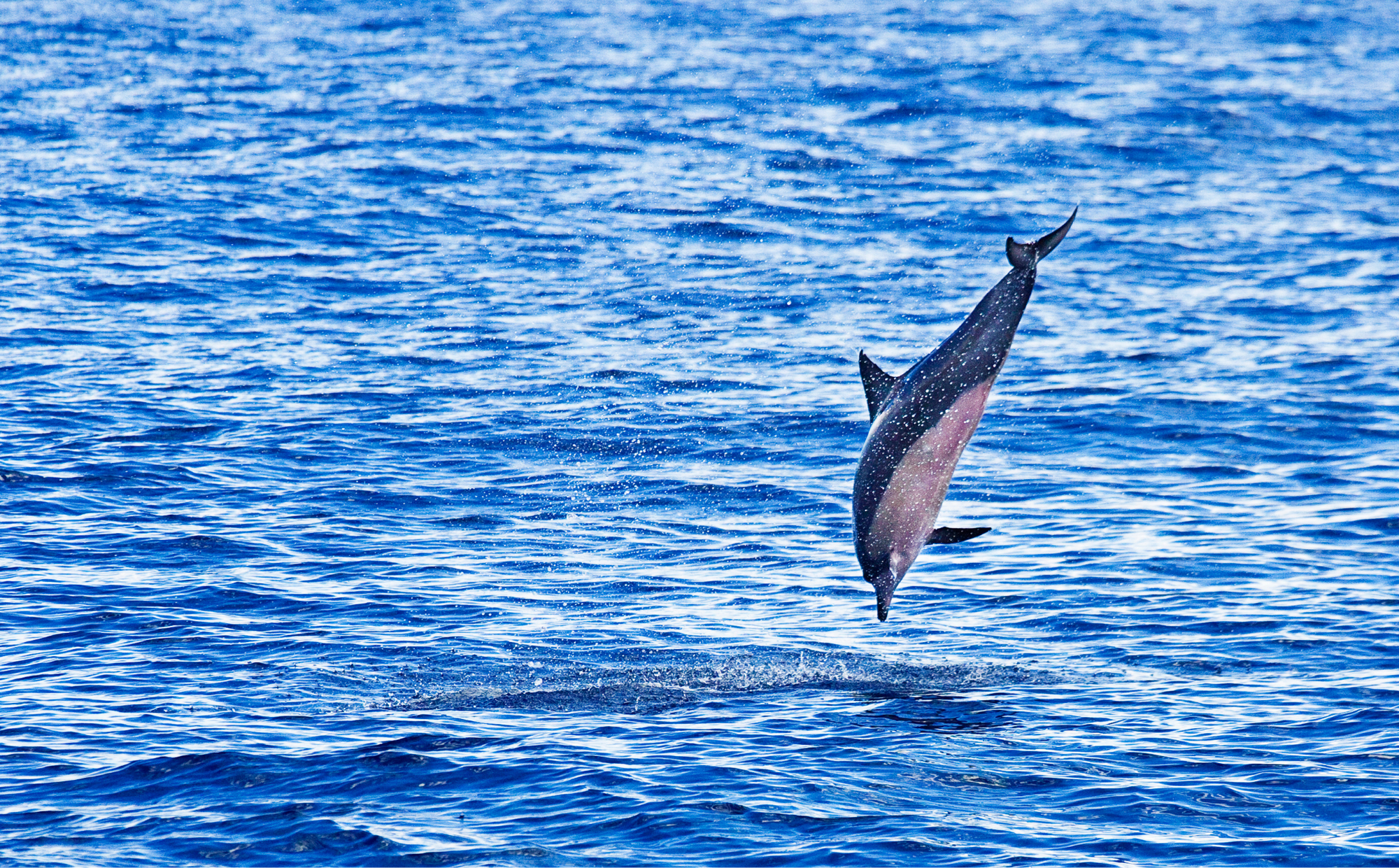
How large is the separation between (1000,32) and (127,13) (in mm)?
31993

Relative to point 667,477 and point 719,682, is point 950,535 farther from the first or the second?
point 667,477

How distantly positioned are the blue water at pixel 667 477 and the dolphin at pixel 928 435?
108 inches

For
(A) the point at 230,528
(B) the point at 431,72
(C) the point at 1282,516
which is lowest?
(C) the point at 1282,516

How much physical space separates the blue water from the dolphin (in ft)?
8.97

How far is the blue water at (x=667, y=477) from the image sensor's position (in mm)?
16125

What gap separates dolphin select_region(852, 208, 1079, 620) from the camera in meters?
13.9

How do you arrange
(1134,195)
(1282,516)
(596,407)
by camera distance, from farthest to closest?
(1134,195), (596,407), (1282,516)

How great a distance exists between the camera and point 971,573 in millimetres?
23391

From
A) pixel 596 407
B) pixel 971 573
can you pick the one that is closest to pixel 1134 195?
pixel 596 407

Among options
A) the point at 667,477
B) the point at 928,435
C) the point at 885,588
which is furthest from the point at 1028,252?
the point at 667,477

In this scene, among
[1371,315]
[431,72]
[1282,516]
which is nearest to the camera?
[1282,516]

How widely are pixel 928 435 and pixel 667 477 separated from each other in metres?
12.9

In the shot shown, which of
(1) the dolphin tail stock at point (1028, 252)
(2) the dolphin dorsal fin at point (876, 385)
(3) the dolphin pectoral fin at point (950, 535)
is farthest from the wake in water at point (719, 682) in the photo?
(1) the dolphin tail stock at point (1028, 252)

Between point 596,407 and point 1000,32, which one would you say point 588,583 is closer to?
point 596,407
